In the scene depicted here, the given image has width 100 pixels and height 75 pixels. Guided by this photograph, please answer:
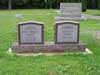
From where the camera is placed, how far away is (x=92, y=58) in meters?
8.49

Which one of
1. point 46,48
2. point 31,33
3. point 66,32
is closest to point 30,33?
point 31,33

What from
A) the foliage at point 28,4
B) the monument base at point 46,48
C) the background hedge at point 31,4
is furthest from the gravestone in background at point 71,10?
the foliage at point 28,4

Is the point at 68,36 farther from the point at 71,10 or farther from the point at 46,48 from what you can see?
the point at 71,10

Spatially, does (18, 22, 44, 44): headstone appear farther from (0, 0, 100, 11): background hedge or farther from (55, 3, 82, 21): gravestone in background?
(0, 0, 100, 11): background hedge

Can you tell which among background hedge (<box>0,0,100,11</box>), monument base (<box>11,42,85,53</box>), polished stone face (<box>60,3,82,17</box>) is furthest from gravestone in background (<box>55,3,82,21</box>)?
background hedge (<box>0,0,100,11</box>)

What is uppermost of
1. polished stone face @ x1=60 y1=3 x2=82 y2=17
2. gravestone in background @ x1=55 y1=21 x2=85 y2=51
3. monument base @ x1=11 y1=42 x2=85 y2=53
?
polished stone face @ x1=60 y1=3 x2=82 y2=17

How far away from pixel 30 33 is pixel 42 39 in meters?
0.41

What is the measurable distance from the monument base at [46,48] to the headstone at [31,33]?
0.16 meters

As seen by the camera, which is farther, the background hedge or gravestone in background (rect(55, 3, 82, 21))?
the background hedge

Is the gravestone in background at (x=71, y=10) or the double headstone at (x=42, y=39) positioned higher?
the gravestone in background at (x=71, y=10)

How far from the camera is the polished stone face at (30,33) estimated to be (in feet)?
30.7

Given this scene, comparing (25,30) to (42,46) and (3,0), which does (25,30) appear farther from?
(3,0)

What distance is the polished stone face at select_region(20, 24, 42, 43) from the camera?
368 inches

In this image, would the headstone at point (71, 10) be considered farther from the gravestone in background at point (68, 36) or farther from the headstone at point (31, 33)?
the headstone at point (31, 33)
